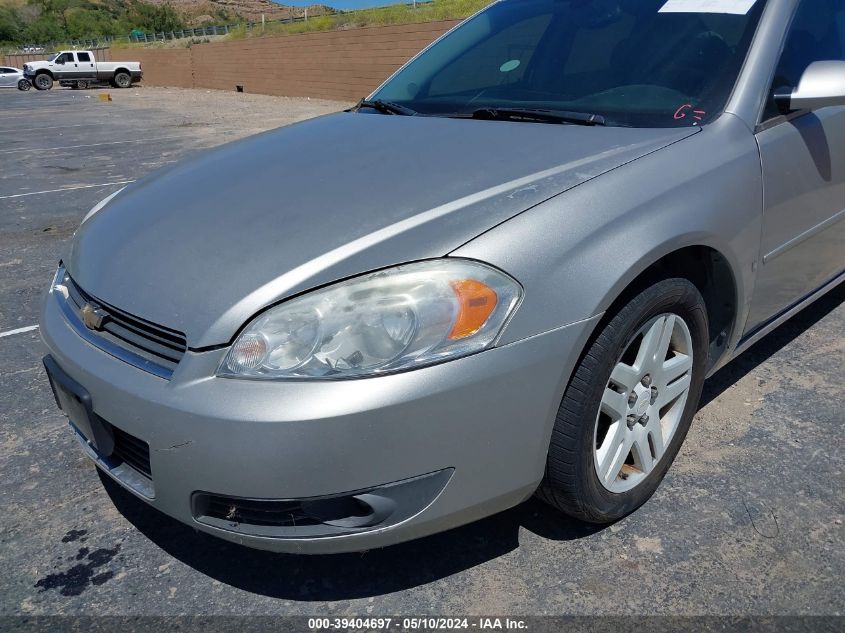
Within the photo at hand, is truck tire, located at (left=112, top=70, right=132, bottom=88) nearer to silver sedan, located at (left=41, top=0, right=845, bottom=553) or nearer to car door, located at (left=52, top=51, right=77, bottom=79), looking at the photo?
car door, located at (left=52, top=51, right=77, bottom=79)

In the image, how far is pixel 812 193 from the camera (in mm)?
2613

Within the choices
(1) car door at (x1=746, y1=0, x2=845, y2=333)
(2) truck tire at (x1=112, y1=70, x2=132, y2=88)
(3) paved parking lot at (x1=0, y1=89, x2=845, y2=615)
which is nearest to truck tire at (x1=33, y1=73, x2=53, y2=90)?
(2) truck tire at (x1=112, y1=70, x2=132, y2=88)

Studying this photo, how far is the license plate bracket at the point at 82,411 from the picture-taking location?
1.88m

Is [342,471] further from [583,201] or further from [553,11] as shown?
[553,11]

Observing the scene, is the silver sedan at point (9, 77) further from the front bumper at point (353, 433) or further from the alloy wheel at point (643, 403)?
the alloy wheel at point (643, 403)

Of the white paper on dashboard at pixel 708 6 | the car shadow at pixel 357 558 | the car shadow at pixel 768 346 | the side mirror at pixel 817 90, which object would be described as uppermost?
the white paper on dashboard at pixel 708 6

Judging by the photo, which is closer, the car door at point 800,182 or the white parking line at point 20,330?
the car door at point 800,182

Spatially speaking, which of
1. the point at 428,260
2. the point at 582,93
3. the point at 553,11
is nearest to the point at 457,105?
the point at 582,93

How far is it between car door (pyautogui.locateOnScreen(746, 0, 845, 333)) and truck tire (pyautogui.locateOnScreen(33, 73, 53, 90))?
4186 centimetres

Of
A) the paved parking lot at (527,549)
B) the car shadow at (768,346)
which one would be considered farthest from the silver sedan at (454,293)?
the car shadow at (768,346)

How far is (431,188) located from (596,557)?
3.73 feet

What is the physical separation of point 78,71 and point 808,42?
132ft

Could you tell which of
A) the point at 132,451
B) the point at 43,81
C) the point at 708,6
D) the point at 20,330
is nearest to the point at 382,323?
the point at 132,451

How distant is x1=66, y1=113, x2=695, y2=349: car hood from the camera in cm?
173
